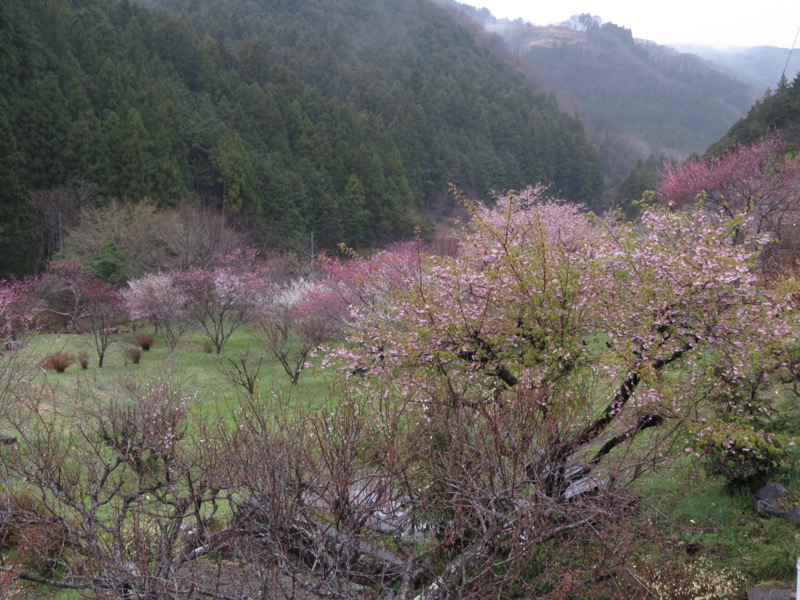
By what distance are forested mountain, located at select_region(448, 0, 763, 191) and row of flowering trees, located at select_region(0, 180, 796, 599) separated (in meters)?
69.5

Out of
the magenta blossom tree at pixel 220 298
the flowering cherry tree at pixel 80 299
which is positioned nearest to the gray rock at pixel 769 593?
the magenta blossom tree at pixel 220 298

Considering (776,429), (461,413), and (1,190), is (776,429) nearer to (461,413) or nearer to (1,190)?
(461,413)

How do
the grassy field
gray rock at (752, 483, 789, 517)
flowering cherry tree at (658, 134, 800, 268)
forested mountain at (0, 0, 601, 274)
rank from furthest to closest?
forested mountain at (0, 0, 601, 274) → flowering cherry tree at (658, 134, 800, 268) → gray rock at (752, 483, 789, 517) → the grassy field

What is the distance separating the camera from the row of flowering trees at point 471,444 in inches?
181

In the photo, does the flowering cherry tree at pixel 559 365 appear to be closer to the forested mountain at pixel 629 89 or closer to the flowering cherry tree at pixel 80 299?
the flowering cherry tree at pixel 80 299

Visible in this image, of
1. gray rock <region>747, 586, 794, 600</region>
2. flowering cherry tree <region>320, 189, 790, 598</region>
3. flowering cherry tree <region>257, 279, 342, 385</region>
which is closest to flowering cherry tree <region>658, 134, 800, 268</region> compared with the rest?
flowering cherry tree <region>320, 189, 790, 598</region>

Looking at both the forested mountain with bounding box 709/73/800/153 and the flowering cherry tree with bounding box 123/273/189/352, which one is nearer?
the flowering cherry tree with bounding box 123/273/189/352

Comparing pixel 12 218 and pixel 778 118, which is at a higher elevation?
pixel 778 118

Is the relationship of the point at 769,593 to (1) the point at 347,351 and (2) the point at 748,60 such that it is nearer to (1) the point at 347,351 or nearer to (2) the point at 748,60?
(1) the point at 347,351

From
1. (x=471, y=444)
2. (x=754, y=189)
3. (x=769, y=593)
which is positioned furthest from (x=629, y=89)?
(x=471, y=444)

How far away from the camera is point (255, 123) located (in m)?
41.6

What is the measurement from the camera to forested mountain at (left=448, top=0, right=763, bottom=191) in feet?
275

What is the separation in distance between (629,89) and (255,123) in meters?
87.1

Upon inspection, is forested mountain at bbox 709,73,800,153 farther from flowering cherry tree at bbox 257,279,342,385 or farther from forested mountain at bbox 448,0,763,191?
forested mountain at bbox 448,0,763,191
